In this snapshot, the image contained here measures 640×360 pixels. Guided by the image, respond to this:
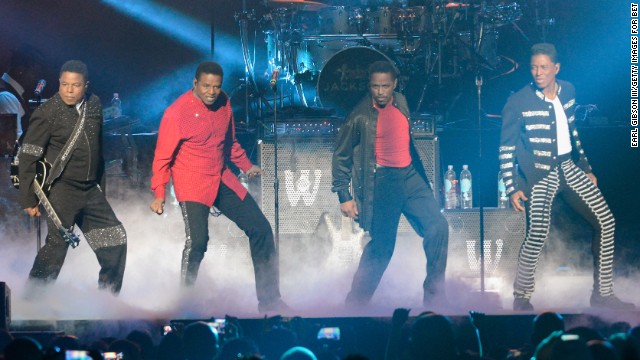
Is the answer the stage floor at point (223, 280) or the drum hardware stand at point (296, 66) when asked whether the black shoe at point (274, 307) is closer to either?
the stage floor at point (223, 280)

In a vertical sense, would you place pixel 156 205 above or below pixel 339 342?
above

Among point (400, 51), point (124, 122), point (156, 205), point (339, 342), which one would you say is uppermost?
point (400, 51)

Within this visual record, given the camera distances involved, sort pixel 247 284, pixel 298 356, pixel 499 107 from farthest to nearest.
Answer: pixel 499 107
pixel 247 284
pixel 298 356

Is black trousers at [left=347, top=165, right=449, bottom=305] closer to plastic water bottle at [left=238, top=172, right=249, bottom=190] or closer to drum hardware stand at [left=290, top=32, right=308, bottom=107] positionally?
plastic water bottle at [left=238, top=172, right=249, bottom=190]

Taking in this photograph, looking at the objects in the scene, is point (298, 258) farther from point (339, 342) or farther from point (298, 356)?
point (298, 356)

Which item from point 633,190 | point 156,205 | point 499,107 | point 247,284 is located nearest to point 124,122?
point 247,284

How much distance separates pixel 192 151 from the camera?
29.5 ft

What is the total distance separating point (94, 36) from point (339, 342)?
8868 mm

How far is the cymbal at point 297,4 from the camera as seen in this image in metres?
12.9

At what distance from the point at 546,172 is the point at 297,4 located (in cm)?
495

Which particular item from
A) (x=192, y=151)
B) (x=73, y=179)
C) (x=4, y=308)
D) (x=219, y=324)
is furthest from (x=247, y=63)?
(x=219, y=324)

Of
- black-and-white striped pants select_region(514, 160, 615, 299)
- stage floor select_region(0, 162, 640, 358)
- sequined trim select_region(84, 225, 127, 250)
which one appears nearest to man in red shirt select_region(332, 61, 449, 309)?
stage floor select_region(0, 162, 640, 358)

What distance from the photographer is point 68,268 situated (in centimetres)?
1170

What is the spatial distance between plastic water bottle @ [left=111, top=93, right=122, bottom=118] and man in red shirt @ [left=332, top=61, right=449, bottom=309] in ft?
13.3
